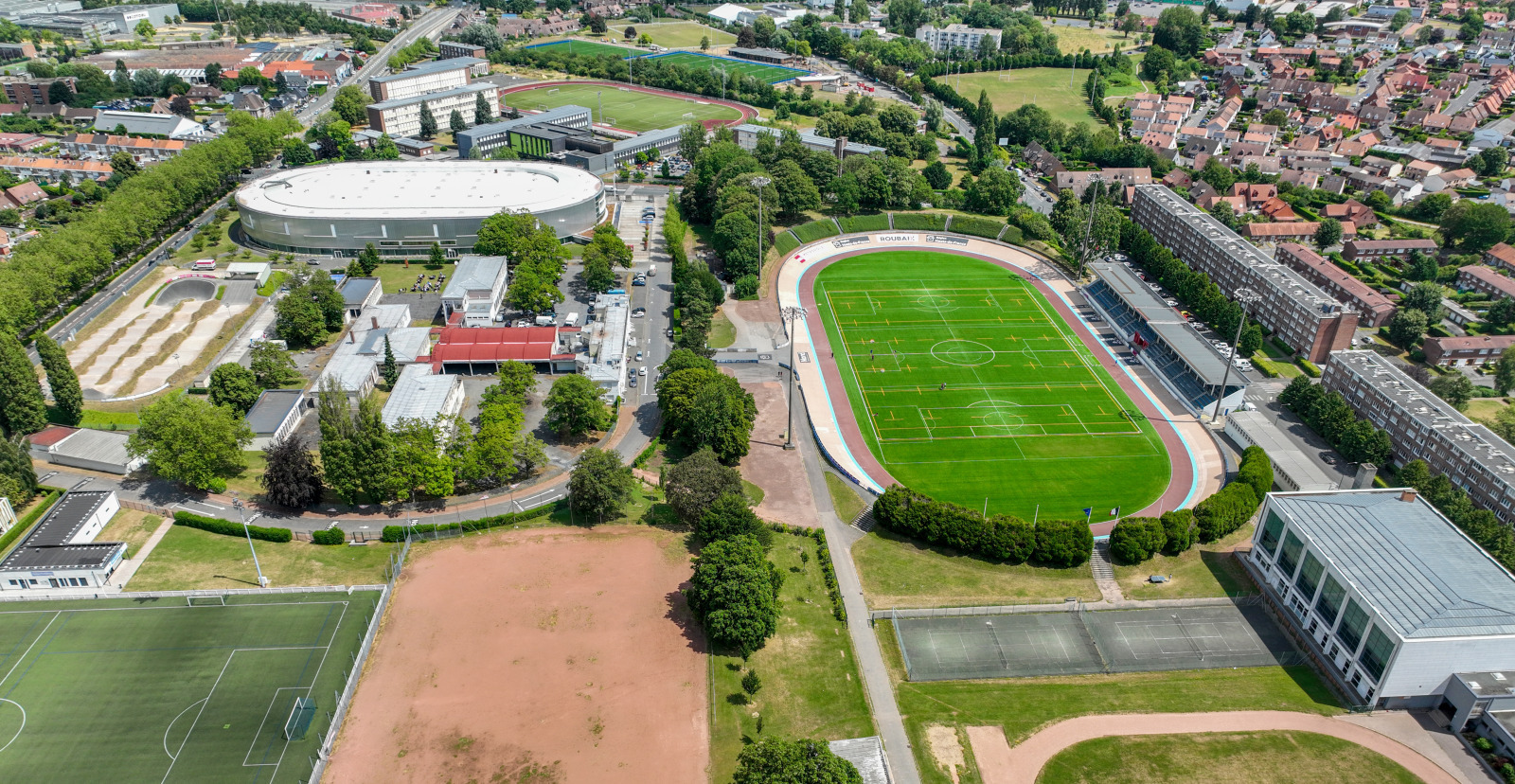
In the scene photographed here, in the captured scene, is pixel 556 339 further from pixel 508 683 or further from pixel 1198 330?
pixel 1198 330

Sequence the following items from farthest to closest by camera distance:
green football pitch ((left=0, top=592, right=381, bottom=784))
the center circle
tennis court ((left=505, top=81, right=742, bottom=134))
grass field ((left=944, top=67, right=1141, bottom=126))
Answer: grass field ((left=944, top=67, right=1141, bottom=126)) → tennis court ((left=505, top=81, right=742, bottom=134)) → the center circle → green football pitch ((left=0, top=592, right=381, bottom=784))

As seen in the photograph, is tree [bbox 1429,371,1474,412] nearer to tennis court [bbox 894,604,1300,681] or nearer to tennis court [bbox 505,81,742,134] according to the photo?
tennis court [bbox 894,604,1300,681]

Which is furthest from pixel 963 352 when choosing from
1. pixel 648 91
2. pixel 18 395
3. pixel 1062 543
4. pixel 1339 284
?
pixel 648 91

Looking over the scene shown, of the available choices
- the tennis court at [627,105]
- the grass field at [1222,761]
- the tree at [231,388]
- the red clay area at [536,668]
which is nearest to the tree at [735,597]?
the red clay area at [536,668]

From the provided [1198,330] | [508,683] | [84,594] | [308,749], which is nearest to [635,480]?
[508,683]

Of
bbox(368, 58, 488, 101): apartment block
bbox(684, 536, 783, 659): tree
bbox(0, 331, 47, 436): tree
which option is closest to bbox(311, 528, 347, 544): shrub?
bbox(684, 536, 783, 659): tree

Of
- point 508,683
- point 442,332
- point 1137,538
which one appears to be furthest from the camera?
point 442,332
